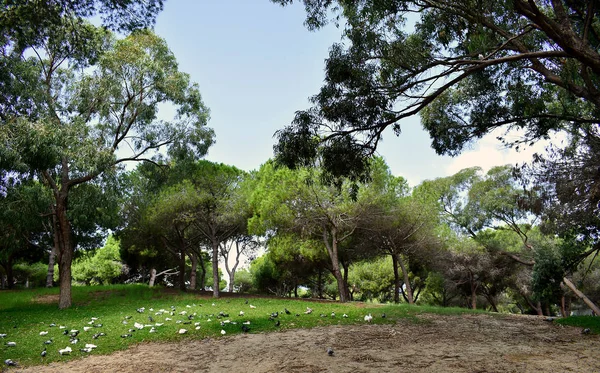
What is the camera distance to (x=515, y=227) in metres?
24.7

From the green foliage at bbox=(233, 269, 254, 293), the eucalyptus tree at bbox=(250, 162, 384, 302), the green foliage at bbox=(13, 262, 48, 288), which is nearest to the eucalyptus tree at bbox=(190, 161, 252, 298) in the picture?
the eucalyptus tree at bbox=(250, 162, 384, 302)

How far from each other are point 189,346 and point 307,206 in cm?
1253

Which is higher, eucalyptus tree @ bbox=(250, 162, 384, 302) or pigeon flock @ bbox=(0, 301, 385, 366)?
eucalyptus tree @ bbox=(250, 162, 384, 302)

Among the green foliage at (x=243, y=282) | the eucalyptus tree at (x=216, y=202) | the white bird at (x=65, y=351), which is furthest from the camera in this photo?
the green foliage at (x=243, y=282)

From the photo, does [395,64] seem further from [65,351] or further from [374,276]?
[374,276]

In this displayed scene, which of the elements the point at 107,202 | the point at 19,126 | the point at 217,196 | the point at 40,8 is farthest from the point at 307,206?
the point at 40,8

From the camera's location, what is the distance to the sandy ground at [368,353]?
5.54 metres

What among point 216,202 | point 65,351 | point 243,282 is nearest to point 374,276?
point 216,202

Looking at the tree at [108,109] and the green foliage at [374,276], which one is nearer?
the tree at [108,109]

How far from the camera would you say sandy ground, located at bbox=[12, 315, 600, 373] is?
554 cm

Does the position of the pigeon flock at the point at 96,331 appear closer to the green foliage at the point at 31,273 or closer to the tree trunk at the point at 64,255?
the tree trunk at the point at 64,255

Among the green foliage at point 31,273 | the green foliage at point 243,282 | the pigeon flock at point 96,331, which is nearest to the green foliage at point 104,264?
the green foliage at point 31,273

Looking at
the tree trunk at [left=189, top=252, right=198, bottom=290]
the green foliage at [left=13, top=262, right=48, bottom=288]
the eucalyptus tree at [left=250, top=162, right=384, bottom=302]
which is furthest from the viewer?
the green foliage at [left=13, top=262, right=48, bottom=288]

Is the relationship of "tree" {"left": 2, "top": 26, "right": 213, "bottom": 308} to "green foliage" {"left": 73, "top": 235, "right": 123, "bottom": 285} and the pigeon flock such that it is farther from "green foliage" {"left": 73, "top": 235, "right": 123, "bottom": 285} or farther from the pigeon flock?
"green foliage" {"left": 73, "top": 235, "right": 123, "bottom": 285}
